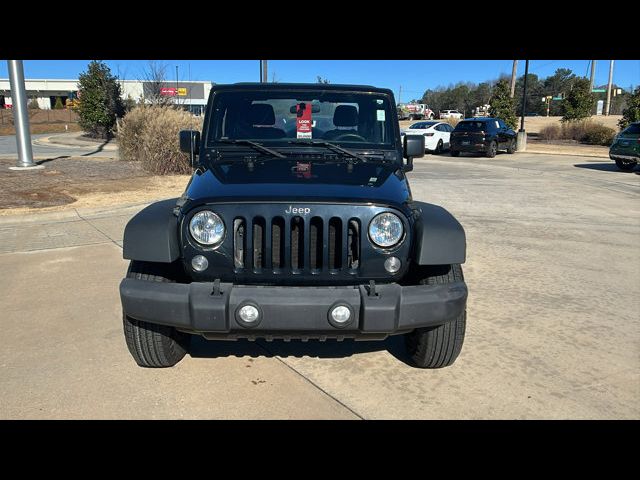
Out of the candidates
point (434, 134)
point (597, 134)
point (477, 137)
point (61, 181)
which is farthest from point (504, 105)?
point (61, 181)

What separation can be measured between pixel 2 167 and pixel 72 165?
5.36ft

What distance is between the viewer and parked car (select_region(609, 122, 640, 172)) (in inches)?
628

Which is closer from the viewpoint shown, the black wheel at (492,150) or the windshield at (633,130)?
the windshield at (633,130)

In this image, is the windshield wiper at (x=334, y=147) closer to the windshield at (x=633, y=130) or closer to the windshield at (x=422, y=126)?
the windshield at (x=633, y=130)

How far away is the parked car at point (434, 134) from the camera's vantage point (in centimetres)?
2247

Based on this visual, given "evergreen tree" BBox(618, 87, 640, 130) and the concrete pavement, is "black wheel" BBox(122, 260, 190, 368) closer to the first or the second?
the concrete pavement

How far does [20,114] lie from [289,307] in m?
12.9

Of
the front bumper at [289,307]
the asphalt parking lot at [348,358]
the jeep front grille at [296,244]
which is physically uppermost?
the jeep front grille at [296,244]

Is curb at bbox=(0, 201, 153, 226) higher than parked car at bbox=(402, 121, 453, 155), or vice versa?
parked car at bbox=(402, 121, 453, 155)

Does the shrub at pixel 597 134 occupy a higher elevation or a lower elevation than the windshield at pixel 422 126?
lower

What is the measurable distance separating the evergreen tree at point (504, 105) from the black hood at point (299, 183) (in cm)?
3086

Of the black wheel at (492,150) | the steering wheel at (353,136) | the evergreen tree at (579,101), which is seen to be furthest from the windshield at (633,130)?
the evergreen tree at (579,101)

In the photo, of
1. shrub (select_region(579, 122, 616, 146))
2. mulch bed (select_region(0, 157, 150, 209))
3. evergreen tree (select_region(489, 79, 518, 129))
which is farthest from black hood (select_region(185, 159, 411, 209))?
evergreen tree (select_region(489, 79, 518, 129))
